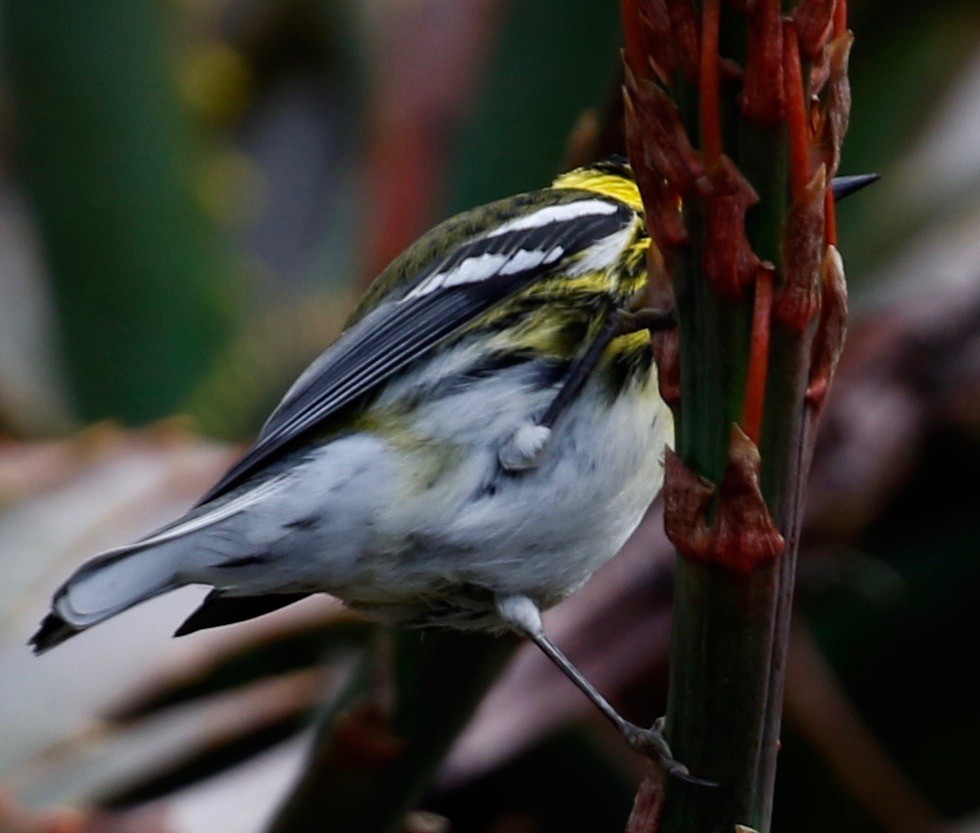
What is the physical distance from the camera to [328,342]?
3.05 m

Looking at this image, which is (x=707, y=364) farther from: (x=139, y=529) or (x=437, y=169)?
(x=437, y=169)

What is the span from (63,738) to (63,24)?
149 centimetres

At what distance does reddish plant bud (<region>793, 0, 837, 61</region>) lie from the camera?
952 mm

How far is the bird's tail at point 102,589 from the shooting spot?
60.1 inches

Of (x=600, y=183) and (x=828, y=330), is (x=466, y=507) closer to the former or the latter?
(x=600, y=183)

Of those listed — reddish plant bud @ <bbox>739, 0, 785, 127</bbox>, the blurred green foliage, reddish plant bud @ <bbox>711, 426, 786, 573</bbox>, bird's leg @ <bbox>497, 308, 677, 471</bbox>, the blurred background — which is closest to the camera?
reddish plant bud @ <bbox>739, 0, 785, 127</bbox>

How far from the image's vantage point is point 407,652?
1.69 metres

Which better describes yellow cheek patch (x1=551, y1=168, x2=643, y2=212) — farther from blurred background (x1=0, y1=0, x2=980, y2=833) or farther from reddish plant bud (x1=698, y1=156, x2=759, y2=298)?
reddish plant bud (x1=698, y1=156, x2=759, y2=298)

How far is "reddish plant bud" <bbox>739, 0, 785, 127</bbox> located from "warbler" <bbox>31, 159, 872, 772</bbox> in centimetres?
65

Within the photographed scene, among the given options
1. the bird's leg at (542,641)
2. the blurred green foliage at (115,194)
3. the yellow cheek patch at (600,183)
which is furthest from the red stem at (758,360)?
the blurred green foliage at (115,194)

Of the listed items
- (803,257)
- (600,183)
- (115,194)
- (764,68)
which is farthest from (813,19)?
(115,194)

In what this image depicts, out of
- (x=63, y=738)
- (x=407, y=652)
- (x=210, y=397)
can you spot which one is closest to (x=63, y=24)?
(x=210, y=397)

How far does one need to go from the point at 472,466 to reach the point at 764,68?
81 centimetres

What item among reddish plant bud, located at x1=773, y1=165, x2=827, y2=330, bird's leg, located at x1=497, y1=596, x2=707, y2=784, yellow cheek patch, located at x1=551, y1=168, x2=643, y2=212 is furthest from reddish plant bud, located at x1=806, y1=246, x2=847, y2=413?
yellow cheek patch, located at x1=551, y1=168, x2=643, y2=212
